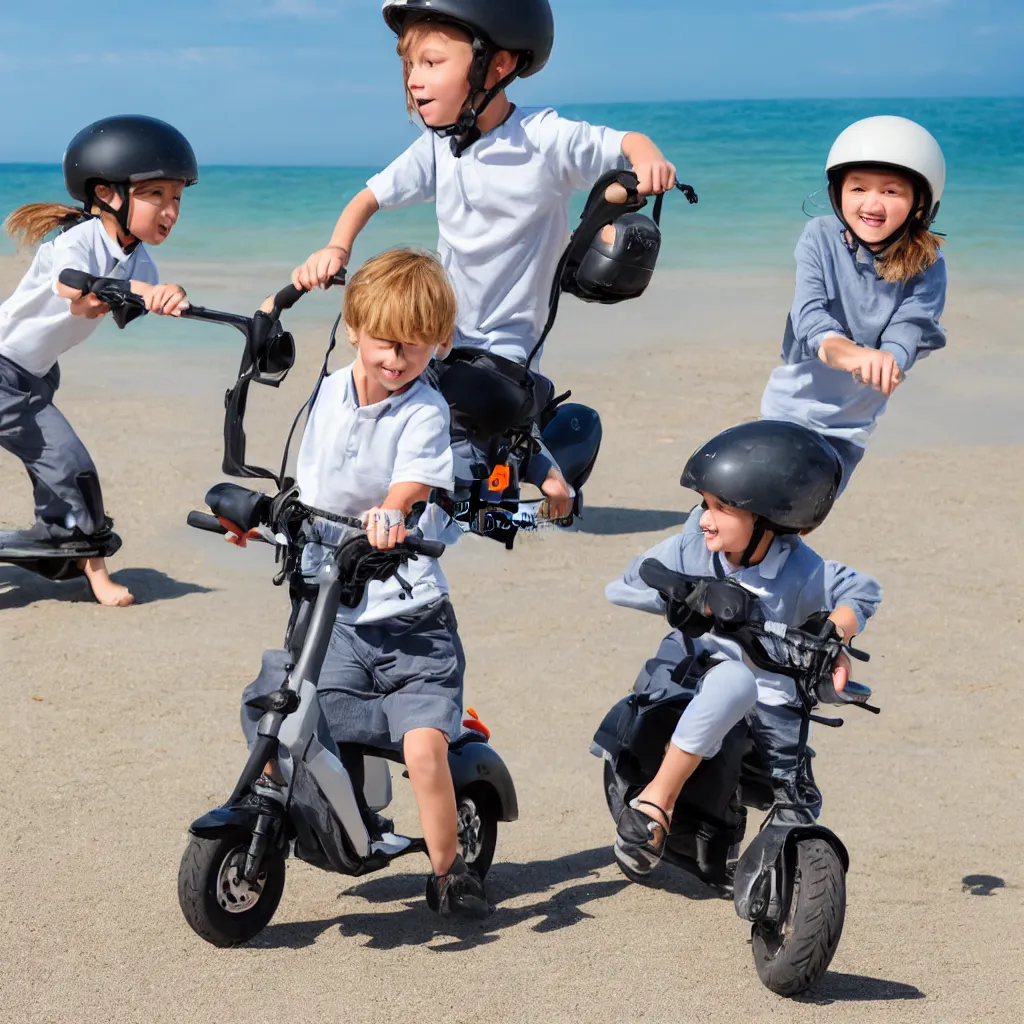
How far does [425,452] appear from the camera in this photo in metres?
4.10

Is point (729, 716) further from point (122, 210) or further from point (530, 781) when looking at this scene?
point (122, 210)

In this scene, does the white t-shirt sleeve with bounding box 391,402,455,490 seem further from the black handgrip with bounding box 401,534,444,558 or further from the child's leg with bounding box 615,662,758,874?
the child's leg with bounding box 615,662,758,874

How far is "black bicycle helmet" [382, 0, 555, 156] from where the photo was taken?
5262 mm

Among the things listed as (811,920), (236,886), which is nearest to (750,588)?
(811,920)

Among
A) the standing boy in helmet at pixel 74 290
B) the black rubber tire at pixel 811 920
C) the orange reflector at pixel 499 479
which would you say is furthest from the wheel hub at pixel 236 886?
the standing boy in helmet at pixel 74 290

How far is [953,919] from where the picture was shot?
447 cm

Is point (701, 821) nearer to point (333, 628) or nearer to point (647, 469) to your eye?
point (333, 628)

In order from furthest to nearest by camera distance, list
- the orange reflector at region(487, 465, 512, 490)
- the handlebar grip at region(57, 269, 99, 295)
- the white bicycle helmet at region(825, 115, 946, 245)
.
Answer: the handlebar grip at region(57, 269, 99, 295)
the orange reflector at region(487, 465, 512, 490)
the white bicycle helmet at region(825, 115, 946, 245)

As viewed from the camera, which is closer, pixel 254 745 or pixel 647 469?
pixel 254 745

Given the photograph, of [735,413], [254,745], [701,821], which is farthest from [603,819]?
[735,413]

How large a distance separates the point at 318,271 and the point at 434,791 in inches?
60.5

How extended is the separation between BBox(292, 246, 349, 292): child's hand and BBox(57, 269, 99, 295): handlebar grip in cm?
172

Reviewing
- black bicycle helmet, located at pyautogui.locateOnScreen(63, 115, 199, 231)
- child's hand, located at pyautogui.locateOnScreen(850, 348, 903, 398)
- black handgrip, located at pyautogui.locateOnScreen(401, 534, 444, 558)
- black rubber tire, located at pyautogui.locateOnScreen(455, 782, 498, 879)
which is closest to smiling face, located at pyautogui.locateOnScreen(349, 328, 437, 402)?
black handgrip, located at pyautogui.locateOnScreen(401, 534, 444, 558)

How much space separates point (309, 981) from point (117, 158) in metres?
3.85
